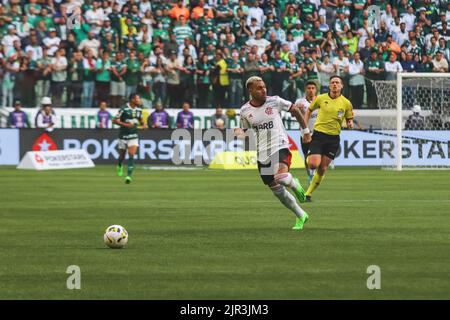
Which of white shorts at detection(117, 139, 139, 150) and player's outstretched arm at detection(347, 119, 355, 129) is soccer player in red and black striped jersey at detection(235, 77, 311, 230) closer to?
player's outstretched arm at detection(347, 119, 355, 129)

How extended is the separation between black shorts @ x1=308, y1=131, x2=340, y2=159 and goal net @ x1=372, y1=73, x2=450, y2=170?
13.5 metres

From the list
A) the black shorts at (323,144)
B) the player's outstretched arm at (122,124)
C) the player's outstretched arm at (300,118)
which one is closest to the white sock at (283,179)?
the player's outstretched arm at (300,118)

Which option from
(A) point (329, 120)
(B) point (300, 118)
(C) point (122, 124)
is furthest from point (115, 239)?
(C) point (122, 124)

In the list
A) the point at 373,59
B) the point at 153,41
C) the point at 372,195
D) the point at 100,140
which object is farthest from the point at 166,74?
the point at 372,195

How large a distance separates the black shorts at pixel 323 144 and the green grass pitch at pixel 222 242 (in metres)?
1.04

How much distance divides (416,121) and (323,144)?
15.1 metres

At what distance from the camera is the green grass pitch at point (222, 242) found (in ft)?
36.6

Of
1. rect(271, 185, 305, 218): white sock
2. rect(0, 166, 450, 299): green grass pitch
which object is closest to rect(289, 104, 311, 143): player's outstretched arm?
rect(271, 185, 305, 218): white sock

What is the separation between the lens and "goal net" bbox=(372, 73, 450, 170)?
37.2 meters

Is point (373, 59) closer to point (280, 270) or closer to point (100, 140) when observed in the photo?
point (100, 140)

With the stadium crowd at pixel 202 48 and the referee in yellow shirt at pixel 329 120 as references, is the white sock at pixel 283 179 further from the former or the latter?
the stadium crowd at pixel 202 48

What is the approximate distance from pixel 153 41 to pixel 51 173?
6.11 metres

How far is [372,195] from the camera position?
82.1 ft

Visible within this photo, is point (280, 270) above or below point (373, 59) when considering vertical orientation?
below
